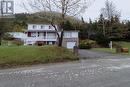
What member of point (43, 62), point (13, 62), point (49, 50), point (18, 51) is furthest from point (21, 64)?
point (49, 50)

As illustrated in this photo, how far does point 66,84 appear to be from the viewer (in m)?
13.0

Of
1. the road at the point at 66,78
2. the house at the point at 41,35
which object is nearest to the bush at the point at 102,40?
the house at the point at 41,35

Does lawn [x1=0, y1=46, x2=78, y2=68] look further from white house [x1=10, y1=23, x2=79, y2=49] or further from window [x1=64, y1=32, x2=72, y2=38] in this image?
white house [x1=10, y1=23, x2=79, y2=49]

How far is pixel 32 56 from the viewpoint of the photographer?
95.6ft

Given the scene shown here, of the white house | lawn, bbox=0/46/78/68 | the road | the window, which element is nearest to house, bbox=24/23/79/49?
the white house

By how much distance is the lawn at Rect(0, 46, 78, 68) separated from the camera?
2624 cm

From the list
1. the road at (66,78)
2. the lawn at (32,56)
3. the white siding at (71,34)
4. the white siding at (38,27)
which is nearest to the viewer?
the road at (66,78)

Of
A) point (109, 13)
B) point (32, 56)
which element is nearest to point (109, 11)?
point (109, 13)

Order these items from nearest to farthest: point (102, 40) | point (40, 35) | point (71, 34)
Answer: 1. point (102, 40)
2. point (71, 34)
3. point (40, 35)

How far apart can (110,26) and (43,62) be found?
6177cm

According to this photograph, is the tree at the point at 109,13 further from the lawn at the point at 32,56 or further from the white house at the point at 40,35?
the lawn at the point at 32,56

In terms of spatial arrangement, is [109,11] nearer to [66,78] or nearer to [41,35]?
[41,35]

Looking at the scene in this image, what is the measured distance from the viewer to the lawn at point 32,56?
86.1ft

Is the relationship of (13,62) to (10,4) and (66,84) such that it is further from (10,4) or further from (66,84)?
(10,4)
